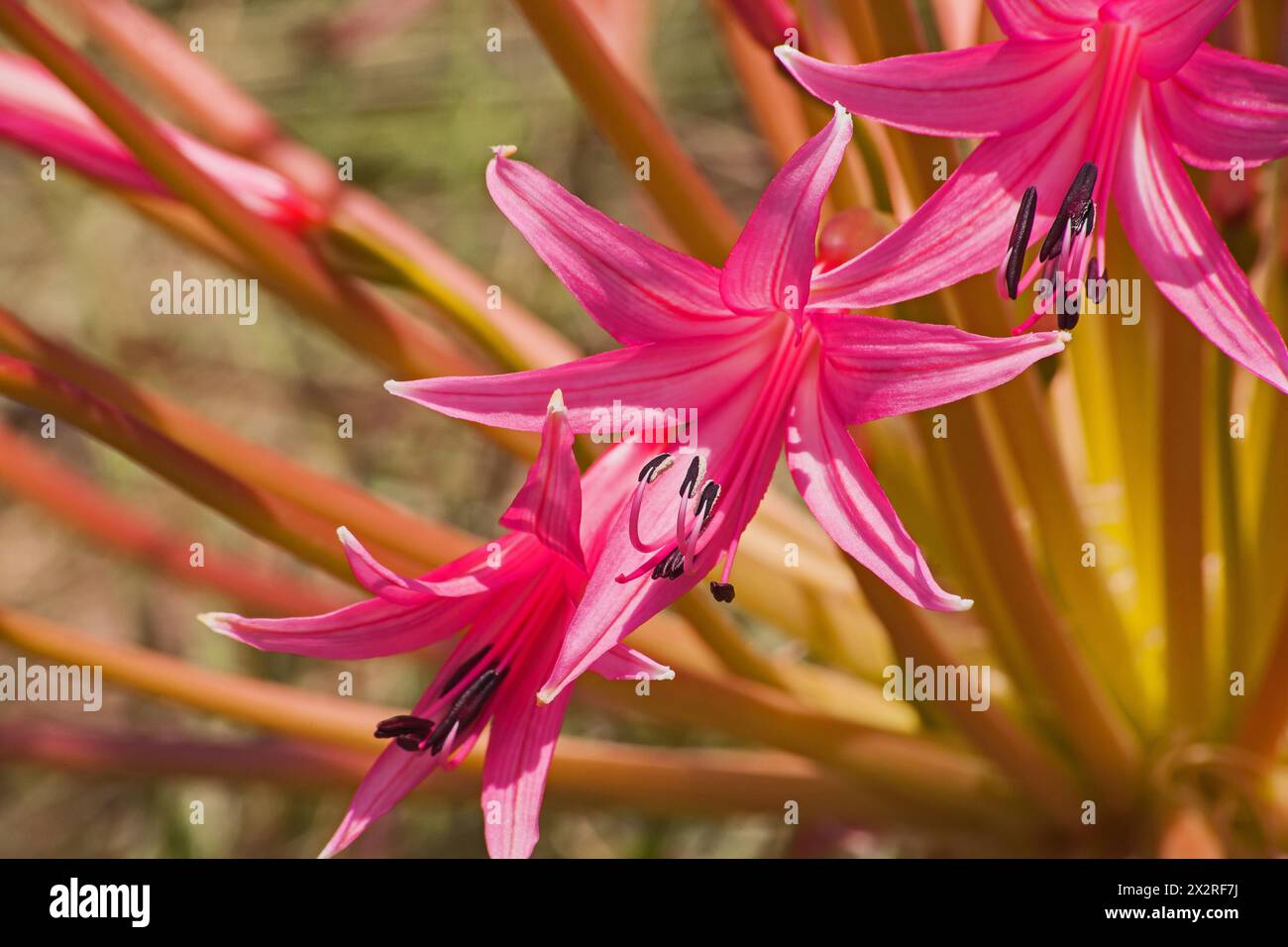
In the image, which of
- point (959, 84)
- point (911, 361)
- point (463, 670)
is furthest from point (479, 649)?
point (959, 84)

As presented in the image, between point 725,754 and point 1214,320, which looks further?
point 725,754

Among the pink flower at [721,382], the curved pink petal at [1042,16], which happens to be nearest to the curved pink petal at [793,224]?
the pink flower at [721,382]

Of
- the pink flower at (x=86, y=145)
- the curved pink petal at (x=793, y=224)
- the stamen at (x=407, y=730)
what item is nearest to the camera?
the curved pink petal at (x=793, y=224)

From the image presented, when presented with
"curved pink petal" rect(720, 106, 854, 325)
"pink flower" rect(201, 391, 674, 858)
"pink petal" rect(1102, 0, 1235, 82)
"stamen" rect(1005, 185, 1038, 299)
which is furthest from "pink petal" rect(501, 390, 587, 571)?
"pink petal" rect(1102, 0, 1235, 82)

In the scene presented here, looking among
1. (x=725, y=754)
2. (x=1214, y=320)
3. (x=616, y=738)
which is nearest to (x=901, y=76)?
(x=1214, y=320)

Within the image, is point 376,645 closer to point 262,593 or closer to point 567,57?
point 567,57

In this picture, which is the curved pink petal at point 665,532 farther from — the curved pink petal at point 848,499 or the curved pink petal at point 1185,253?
the curved pink petal at point 1185,253

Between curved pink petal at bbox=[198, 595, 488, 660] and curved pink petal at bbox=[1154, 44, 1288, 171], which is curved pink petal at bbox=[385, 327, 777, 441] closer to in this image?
curved pink petal at bbox=[198, 595, 488, 660]
